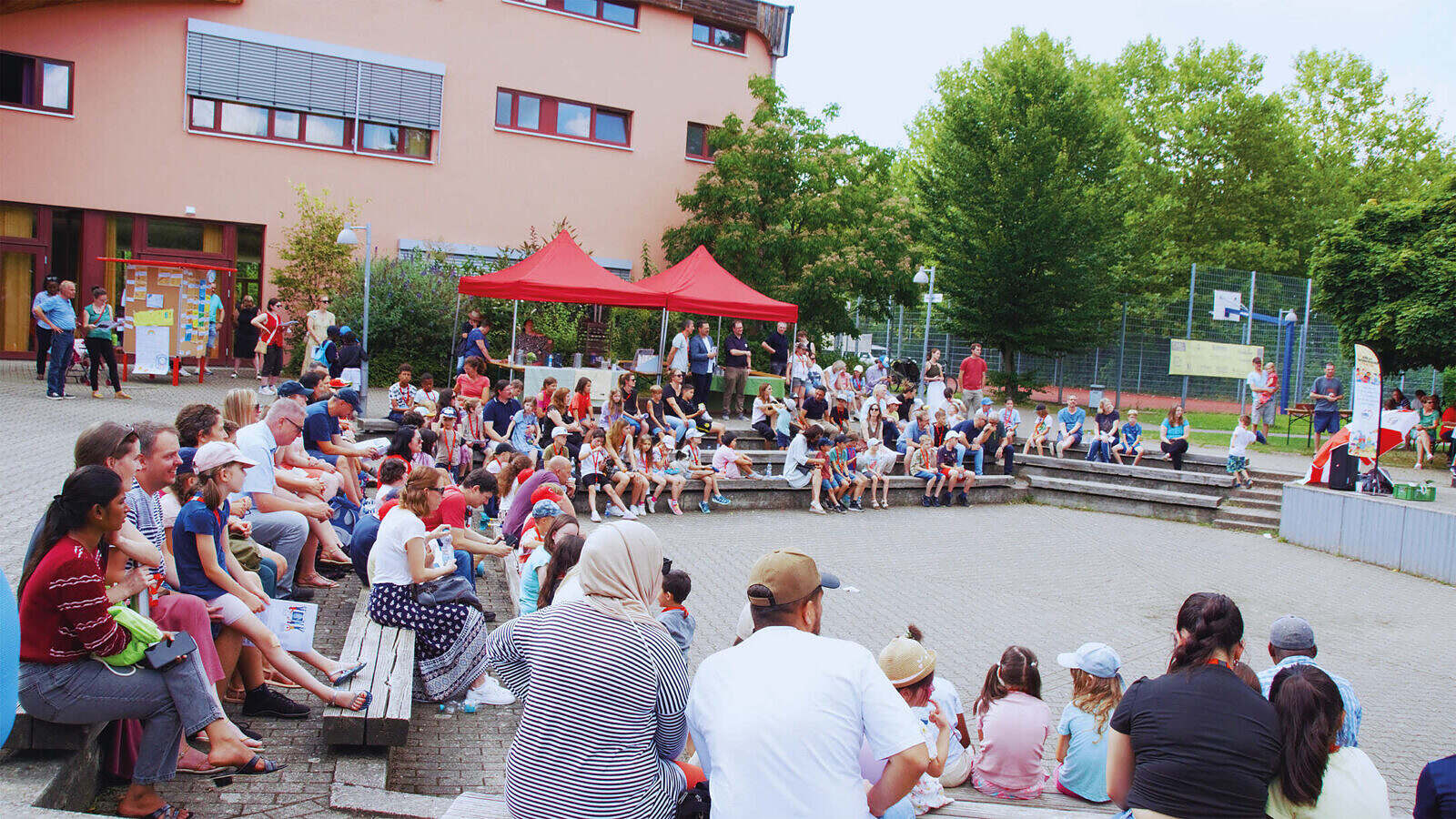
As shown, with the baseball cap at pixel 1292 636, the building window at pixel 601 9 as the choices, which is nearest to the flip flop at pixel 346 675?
the baseball cap at pixel 1292 636

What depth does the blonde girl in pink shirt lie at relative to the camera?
5.47 meters

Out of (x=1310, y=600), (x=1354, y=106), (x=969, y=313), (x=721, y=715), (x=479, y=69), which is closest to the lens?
(x=721, y=715)

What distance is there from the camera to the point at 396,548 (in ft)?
20.7

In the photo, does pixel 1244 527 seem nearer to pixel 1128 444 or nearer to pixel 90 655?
pixel 1128 444

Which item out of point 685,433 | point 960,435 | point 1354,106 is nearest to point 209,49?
point 685,433

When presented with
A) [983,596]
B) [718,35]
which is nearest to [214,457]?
[983,596]

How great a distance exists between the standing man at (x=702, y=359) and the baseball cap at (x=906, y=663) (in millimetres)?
14409

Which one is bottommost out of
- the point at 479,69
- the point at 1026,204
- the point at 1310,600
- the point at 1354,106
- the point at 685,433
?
the point at 1310,600

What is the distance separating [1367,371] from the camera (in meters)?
15.1

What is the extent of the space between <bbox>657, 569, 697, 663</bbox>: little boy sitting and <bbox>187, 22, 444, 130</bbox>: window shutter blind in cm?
2065

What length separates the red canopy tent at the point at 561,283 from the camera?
17156mm

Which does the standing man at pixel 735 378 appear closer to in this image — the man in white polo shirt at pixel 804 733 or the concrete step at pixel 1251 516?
the concrete step at pixel 1251 516

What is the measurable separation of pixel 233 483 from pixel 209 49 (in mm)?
19606

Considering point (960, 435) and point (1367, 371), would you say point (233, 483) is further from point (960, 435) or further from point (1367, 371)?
point (1367, 371)
